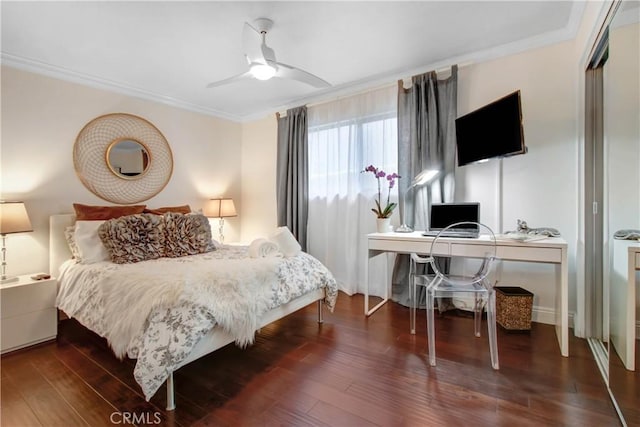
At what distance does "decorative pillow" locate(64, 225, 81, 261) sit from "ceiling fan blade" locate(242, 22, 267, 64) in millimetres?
2194

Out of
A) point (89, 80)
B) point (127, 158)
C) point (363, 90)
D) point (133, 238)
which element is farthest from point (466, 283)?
point (89, 80)

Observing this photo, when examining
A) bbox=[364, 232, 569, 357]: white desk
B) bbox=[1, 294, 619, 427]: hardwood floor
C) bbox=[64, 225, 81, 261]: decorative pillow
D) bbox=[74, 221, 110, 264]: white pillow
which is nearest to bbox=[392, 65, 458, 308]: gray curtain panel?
bbox=[364, 232, 569, 357]: white desk

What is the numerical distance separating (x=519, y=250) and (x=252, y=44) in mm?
2429

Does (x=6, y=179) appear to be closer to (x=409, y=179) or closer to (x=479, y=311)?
(x=409, y=179)

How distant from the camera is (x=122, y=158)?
338 cm

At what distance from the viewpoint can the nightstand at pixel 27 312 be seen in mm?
2188

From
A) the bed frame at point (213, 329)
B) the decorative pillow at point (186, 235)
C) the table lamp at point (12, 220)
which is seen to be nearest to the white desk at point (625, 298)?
the bed frame at point (213, 329)

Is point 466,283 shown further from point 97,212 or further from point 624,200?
point 97,212

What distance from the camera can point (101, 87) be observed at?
3221mm

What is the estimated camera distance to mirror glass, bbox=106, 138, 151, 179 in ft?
10.9

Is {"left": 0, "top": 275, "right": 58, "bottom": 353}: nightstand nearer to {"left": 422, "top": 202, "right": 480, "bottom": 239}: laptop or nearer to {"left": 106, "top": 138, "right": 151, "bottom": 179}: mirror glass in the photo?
{"left": 106, "top": 138, "right": 151, "bottom": 179}: mirror glass

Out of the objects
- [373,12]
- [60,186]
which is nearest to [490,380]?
[373,12]

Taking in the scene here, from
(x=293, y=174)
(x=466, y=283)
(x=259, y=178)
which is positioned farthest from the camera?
(x=259, y=178)

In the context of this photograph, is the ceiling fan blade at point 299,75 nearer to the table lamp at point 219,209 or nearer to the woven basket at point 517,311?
the table lamp at point 219,209
